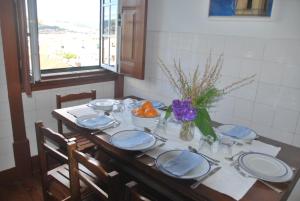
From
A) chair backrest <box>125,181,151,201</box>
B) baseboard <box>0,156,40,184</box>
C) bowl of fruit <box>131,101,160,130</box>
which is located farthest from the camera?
baseboard <box>0,156,40,184</box>

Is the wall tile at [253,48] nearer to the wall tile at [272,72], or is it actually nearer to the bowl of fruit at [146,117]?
the wall tile at [272,72]

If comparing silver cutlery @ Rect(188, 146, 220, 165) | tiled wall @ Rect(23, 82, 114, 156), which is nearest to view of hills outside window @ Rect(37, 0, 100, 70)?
tiled wall @ Rect(23, 82, 114, 156)

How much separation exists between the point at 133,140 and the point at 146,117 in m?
0.21

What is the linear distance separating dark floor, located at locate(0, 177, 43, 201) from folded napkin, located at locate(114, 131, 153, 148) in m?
1.11

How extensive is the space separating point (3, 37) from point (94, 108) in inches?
34.8

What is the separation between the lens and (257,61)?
1.84 meters

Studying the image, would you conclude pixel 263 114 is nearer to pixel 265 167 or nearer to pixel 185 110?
pixel 265 167

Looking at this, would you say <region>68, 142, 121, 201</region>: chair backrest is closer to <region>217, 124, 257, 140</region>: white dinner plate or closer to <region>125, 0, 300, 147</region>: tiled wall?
<region>217, 124, 257, 140</region>: white dinner plate

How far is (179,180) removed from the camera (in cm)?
107

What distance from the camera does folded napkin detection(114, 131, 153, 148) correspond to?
4.30 ft

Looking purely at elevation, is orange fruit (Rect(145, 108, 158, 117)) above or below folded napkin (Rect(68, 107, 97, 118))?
above

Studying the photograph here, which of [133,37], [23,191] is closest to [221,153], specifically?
[133,37]

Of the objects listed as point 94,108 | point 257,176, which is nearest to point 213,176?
point 257,176

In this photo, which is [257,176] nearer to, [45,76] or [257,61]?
[257,61]
